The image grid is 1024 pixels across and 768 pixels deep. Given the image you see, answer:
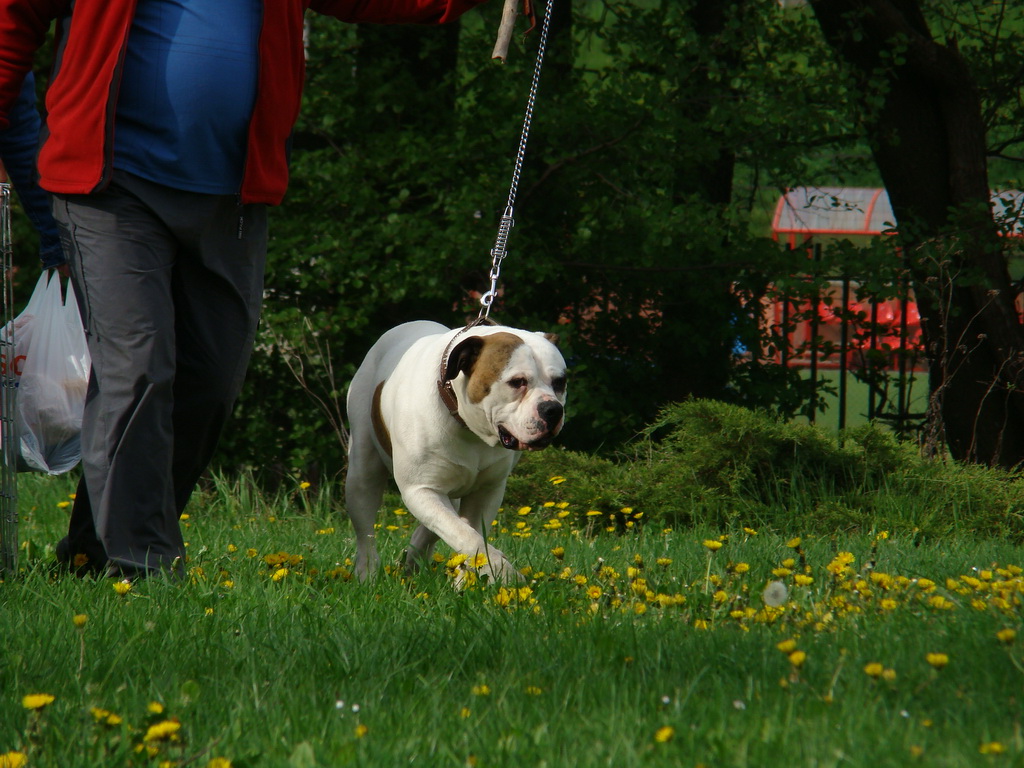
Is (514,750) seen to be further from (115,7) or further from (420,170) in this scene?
(420,170)

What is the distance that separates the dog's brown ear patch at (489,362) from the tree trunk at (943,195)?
13.1 ft

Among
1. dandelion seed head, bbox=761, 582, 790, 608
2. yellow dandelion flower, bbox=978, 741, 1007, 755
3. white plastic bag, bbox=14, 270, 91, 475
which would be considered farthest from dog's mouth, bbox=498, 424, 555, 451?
yellow dandelion flower, bbox=978, 741, 1007, 755

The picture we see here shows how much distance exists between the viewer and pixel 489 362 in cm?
373

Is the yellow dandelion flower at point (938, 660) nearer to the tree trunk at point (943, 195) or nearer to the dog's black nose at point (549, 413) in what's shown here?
the dog's black nose at point (549, 413)

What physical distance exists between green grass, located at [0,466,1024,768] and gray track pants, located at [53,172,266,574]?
0.22 metres

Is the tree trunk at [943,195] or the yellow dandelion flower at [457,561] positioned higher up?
the tree trunk at [943,195]

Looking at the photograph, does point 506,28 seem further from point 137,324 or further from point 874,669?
point 874,669

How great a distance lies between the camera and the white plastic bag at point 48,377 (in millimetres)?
3826

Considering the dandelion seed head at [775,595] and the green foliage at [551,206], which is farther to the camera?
the green foliage at [551,206]

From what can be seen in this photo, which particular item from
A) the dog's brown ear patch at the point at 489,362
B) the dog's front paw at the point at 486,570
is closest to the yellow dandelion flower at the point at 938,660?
the dog's front paw at the point at 486,570

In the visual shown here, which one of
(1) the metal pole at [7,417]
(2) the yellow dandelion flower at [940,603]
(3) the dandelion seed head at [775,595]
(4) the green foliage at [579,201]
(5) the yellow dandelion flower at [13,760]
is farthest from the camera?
(4) the green foliage at [579,201]

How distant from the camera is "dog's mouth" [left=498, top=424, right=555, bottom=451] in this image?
11.9 ft

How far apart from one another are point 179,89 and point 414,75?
4.36m

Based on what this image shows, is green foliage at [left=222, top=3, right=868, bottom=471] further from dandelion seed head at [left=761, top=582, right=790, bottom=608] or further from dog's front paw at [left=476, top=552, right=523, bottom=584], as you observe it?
dandelion seed head at [left=761, top=582, right=790, bottom=608]
